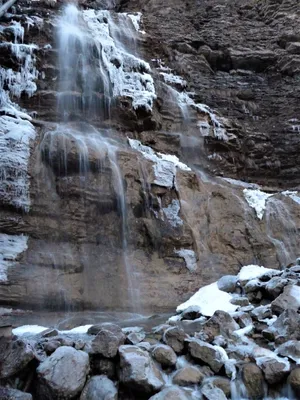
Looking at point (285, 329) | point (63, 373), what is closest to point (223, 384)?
point (285, 329)

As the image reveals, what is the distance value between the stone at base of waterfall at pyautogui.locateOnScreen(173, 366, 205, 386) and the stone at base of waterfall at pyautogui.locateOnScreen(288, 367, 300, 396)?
980 mm

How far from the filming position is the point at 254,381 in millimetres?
4680

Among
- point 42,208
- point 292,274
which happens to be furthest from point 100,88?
→ point 292,274

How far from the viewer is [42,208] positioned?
30.4ft

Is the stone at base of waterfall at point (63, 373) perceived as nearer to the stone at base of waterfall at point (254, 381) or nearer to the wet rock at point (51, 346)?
the wet rock at point (51, 346)

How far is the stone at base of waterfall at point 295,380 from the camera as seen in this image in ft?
14.9

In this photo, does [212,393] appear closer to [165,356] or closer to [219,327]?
[165,356]

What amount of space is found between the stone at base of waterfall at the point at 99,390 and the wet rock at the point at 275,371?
1.74 m

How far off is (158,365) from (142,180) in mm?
6147

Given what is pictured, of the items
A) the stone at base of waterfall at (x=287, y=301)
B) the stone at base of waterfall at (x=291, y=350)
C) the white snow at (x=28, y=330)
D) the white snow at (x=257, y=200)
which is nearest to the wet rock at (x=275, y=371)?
the stone at base of waterfall at (x=291, y=350)

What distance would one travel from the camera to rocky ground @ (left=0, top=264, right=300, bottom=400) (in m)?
4.39

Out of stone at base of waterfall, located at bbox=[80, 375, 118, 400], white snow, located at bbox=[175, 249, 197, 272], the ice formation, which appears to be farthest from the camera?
white snow, located at bbox=[175, 249, 197, 272]

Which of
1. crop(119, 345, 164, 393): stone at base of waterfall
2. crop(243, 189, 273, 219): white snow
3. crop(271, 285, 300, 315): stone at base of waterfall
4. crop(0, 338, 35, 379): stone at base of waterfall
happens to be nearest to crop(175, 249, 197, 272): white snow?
crop(243, 189, 273, 219): white snow

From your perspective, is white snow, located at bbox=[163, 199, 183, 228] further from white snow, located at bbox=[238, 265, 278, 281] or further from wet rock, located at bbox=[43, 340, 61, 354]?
wet rock, located at bbox=[43, 340, 61, 354]
